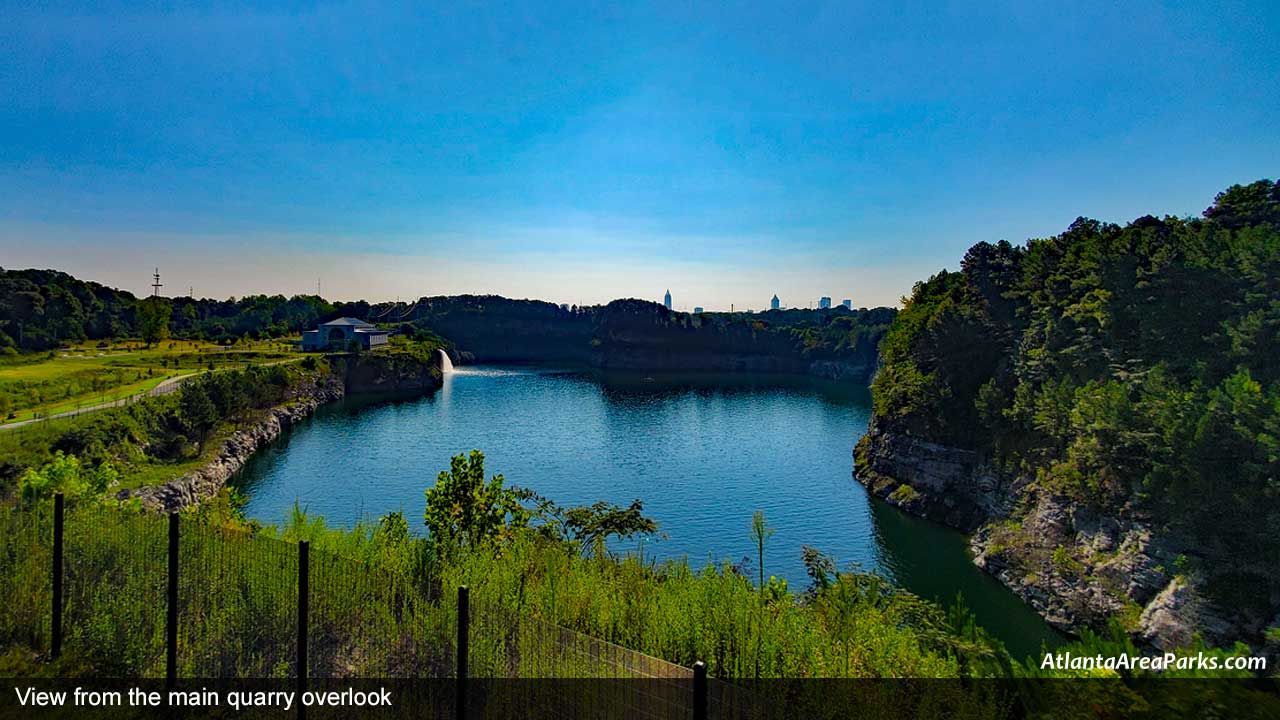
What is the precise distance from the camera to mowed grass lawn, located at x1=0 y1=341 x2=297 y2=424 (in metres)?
39.3

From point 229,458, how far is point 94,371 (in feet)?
53.8

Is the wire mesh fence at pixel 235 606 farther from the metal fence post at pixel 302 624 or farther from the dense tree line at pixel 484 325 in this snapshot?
the dense tree line at pixel 484 325

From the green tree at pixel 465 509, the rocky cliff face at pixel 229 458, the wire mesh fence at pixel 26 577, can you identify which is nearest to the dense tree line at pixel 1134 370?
the green tree at pixel 465 509

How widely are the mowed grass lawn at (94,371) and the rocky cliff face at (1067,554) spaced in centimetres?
4978

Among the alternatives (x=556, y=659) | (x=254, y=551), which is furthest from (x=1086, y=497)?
(x=254, y=551)

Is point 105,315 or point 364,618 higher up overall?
point 105,315

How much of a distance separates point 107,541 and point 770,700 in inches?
369

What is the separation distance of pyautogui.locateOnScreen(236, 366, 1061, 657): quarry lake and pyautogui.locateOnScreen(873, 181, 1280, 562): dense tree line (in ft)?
21.0

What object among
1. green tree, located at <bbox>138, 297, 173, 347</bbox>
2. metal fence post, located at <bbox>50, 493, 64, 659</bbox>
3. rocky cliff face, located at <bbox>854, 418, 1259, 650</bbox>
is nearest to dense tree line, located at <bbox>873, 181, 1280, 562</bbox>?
rocky cliff face, located at <bbox>854, 418, 1259, 650</bbox>

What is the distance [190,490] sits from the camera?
1407 inches

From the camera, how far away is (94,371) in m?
50.4

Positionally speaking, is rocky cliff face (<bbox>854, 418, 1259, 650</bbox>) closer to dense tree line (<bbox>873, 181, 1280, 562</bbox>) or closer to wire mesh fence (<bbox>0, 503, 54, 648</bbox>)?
dense tree line (<bbox>873, 181, 1280, 562</bbox>)

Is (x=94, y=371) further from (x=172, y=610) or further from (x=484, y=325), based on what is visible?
(x=484, y=325)

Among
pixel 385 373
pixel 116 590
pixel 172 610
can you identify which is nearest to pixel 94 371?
pixel 385 373
